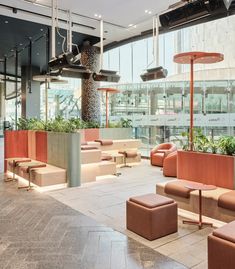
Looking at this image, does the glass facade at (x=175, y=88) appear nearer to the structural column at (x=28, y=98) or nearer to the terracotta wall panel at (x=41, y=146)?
the terracotta wall panel at (x=41, y=146)

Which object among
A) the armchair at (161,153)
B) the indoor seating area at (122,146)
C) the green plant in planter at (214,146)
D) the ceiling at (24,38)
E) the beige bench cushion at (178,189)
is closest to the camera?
the indoor seating area at (122,146)

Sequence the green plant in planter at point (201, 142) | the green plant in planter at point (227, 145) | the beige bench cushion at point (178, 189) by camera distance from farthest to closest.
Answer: the green plant in planter at point (201, 142) < the green plant in planter at point (227, 145) < the beige bench cushion at point (178, 189)

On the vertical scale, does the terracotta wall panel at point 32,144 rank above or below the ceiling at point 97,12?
below

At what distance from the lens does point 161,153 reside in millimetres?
8977

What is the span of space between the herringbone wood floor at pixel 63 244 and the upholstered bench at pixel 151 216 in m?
0.21

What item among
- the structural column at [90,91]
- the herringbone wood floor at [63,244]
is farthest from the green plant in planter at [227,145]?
the structural column at [90,91]

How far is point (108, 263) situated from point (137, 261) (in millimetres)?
308

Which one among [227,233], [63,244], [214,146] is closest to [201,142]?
[214,146]

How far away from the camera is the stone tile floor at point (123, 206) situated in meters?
3.11

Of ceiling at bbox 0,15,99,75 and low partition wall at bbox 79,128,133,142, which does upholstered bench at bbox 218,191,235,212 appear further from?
ceiling at bbox 0,15,99,75

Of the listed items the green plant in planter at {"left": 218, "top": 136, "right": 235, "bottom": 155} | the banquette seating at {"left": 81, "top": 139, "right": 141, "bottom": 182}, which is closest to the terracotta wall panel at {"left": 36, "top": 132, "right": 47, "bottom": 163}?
the banquette seating at {"left": 81, "top": 139, "right": 141, "bottom": 182}

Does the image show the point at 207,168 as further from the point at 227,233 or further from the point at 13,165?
the point at 13,165

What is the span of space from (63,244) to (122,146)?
240 inches

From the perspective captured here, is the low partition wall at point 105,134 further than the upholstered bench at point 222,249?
Yes
